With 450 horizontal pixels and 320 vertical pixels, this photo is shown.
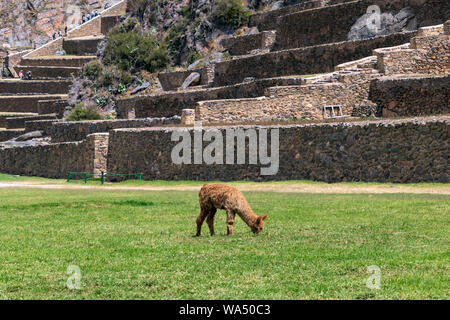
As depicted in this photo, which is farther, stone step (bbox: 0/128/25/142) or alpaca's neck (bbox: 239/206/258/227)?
stone step (bbox: 0/128/25/142)

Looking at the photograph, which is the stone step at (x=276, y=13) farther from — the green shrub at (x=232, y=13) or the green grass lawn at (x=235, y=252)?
the green grass lawn at (x=235, y=252)

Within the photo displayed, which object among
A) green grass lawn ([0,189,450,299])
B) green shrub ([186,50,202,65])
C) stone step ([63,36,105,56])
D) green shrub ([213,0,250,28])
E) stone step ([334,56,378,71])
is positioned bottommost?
green grass lawn ([0,189,450,299])

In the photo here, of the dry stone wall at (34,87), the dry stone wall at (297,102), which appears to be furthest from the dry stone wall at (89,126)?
the dry stone wall at (34,87)

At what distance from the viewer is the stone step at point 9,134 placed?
5701 centimetres

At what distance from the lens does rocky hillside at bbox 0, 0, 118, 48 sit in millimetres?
95250

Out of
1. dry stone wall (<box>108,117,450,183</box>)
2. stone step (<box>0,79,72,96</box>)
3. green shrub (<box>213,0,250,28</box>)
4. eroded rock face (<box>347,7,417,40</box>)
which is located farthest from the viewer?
stone step (<box>0,79,72,96</box>)

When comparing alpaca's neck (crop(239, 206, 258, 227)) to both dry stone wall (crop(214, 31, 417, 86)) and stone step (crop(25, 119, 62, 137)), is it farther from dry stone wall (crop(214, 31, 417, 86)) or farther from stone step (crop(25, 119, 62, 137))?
stone step (crop(25, 119, 62, 137))

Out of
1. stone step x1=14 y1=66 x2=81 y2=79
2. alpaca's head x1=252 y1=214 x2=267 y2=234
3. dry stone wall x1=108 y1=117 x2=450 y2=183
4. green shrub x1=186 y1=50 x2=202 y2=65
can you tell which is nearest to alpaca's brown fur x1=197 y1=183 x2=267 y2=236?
alpaca's head x1=252 y1=214 x2=267 y2=234

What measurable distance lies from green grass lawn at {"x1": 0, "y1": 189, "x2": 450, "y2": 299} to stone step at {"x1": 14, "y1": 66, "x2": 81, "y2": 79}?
51834 mm

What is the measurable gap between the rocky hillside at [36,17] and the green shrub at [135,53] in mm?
34869

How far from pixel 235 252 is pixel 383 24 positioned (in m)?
30.1

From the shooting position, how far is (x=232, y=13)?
54281mm

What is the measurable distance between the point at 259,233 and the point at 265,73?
2769 centimetres

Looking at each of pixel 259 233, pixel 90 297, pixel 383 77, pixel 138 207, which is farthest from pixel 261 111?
pixel 90 297
